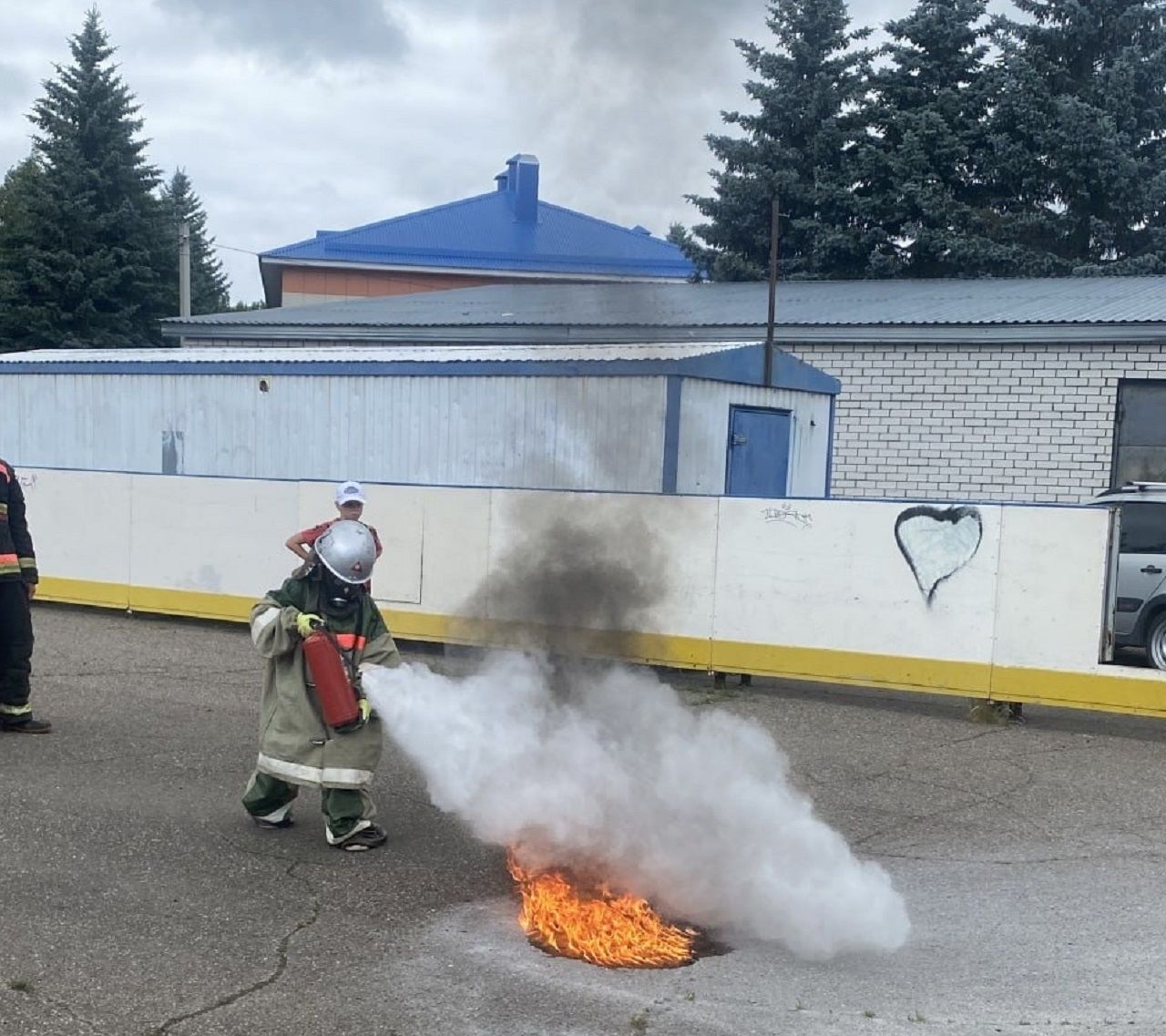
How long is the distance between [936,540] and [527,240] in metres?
3.88

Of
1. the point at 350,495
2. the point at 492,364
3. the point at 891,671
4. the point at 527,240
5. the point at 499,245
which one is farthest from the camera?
the point at 492,364

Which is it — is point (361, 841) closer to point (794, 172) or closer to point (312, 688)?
point (312, 688)

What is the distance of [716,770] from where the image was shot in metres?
5.95

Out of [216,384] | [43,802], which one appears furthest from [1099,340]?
[43,802]

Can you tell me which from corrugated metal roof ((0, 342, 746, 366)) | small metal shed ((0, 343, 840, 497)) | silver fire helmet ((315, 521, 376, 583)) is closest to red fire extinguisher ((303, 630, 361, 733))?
silver fire helmet ((315, 521, 376, 583))

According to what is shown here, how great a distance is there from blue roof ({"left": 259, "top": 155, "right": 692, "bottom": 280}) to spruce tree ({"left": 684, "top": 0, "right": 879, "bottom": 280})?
398 centimetres

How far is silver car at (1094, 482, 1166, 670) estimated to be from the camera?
1258 cm

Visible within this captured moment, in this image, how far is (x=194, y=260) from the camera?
6134 cm

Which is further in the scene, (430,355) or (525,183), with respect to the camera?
(430,355)

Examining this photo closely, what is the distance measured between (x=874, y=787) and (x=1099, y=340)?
38.5ft

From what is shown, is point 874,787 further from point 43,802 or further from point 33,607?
point 33,607

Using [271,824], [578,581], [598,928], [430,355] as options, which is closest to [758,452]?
[430,355]

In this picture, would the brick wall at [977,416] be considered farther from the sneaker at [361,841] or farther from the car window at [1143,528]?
the sneaker at [361,841]

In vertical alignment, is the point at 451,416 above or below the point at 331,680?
above
